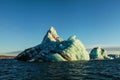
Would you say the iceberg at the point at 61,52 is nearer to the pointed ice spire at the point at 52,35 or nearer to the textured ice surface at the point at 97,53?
the pointed ice spire at the point at 52,35

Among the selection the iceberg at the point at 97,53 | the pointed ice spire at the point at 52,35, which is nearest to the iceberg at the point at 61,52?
the pointed ice spire at the point at 52,35

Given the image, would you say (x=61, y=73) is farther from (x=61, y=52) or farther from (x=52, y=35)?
(x=52, y=35)

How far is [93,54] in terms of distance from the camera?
11831cm

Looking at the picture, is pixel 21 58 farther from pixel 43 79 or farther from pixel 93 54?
pixel 43 79

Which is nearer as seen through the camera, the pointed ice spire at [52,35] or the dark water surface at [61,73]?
the dark water surface at [61,73]

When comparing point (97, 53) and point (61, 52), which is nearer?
point (61, 52)

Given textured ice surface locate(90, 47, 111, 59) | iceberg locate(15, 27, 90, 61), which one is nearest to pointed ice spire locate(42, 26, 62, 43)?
iceberg locate(15, 27, 90, 61)

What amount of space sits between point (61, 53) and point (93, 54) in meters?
44.2

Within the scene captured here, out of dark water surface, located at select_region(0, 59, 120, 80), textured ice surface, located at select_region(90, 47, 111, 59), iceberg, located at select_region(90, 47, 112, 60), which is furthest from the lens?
textured ice surface, located at select_region(90, 47, 111, 59)

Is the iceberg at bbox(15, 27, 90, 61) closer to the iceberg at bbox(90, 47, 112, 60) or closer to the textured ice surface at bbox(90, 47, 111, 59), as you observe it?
the iceberg at bbox(90, 47, 112, 60)

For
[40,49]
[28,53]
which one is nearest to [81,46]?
[40,49]

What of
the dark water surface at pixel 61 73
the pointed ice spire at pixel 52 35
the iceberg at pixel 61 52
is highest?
the pointed ice spire at pixel 52 35

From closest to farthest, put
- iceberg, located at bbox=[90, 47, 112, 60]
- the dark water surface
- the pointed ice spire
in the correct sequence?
1. the dark water surface
2. the pointed ice spire
3. iceberg, located at bbox=[90, 47, 112, 60]

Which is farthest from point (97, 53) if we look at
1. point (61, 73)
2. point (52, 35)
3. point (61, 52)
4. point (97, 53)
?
point (61, 73)
